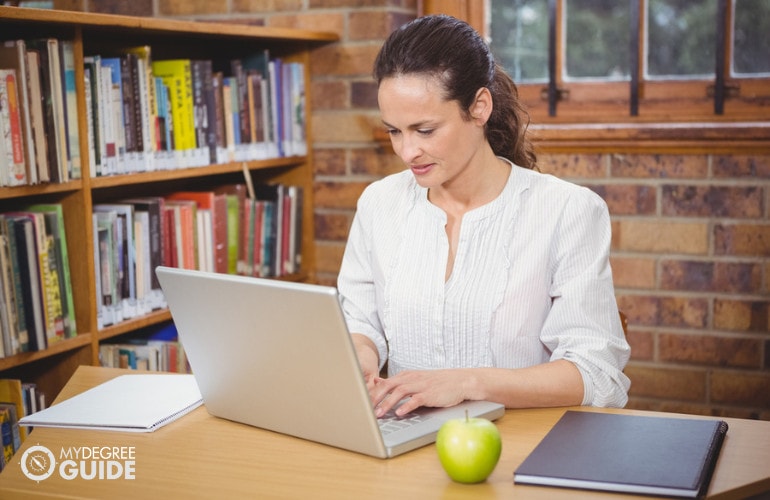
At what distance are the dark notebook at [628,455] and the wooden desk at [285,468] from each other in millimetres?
18

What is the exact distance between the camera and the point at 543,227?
1.73 meters

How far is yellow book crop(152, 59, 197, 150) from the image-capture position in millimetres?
2551

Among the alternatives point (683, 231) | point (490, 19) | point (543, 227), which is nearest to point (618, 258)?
point (683, 231)

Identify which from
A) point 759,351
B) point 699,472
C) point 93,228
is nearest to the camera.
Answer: point 699,472

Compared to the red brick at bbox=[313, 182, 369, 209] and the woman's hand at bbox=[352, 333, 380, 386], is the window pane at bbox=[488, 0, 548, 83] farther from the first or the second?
the woman's hand at bbox=[352, 333, 380, 386]

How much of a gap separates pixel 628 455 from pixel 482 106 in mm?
787

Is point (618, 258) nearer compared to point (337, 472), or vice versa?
point (337, 472)

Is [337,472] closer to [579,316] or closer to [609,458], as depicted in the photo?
[609,458]

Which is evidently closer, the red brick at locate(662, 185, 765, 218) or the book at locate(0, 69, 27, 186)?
the book at locate(0, 69, 27, 186)

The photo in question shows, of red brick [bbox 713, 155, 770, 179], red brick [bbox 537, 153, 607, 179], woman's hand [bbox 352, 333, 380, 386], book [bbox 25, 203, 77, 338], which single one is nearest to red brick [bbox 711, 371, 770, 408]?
red brick [bbox 713, 155, 770, 179]

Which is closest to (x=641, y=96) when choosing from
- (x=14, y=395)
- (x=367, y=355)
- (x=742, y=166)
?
(x=742, y=166)

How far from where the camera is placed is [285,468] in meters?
1.25

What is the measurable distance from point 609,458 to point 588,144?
1569 mm

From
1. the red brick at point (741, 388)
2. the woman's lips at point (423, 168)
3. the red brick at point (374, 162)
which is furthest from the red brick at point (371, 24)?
the red brick at point (741, 388)
